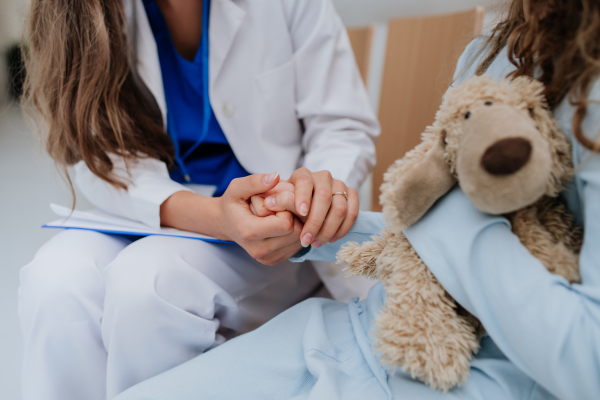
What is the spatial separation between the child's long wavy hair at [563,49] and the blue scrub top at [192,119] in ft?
1.62

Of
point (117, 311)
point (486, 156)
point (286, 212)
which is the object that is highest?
point (486, 156)

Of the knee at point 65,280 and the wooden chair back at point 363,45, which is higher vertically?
the wooden chair back at point 363,45

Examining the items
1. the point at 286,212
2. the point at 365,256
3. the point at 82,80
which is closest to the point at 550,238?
the point at 365,256

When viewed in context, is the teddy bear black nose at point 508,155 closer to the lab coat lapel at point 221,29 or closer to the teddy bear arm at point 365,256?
the teddy bear arm at point 365,256

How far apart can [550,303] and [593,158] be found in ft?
0.35

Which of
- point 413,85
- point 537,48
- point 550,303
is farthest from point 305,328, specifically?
point 413,85

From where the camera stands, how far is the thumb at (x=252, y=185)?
44 centimetres

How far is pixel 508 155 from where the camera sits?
0.24 m

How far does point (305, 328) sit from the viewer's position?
42 cm

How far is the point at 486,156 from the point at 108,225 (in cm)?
55

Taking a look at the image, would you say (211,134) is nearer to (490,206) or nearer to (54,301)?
(54,301)

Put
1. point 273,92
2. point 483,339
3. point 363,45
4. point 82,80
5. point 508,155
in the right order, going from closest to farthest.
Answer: point 508,155
point 483,339
point 82,80
point 273,92
point 363,45

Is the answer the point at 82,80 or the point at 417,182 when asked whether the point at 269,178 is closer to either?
the point at 417,182

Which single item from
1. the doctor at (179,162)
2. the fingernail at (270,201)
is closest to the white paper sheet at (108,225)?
the doctor at (179,162)
